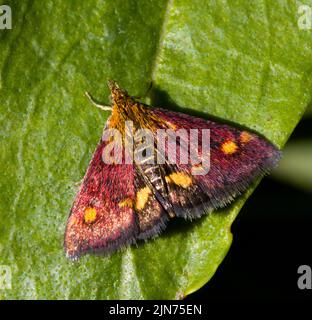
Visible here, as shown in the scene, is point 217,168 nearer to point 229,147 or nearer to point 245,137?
point 229,147

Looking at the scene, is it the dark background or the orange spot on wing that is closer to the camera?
the orange spot on wing

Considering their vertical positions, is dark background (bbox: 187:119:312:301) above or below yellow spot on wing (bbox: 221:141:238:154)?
below

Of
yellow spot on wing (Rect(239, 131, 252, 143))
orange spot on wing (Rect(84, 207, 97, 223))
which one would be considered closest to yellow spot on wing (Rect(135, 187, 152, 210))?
orange spot on wing (Rect(84, 207, 97, 223))

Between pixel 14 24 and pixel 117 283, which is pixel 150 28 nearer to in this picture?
pixel 14 24


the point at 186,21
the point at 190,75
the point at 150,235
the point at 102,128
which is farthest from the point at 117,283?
the point at 186,21

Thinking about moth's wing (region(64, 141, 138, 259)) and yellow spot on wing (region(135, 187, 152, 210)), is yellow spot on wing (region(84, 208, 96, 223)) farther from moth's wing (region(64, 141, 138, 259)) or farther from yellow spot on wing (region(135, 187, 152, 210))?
yellow spot on wing (region(135, 187, 152, 210))
